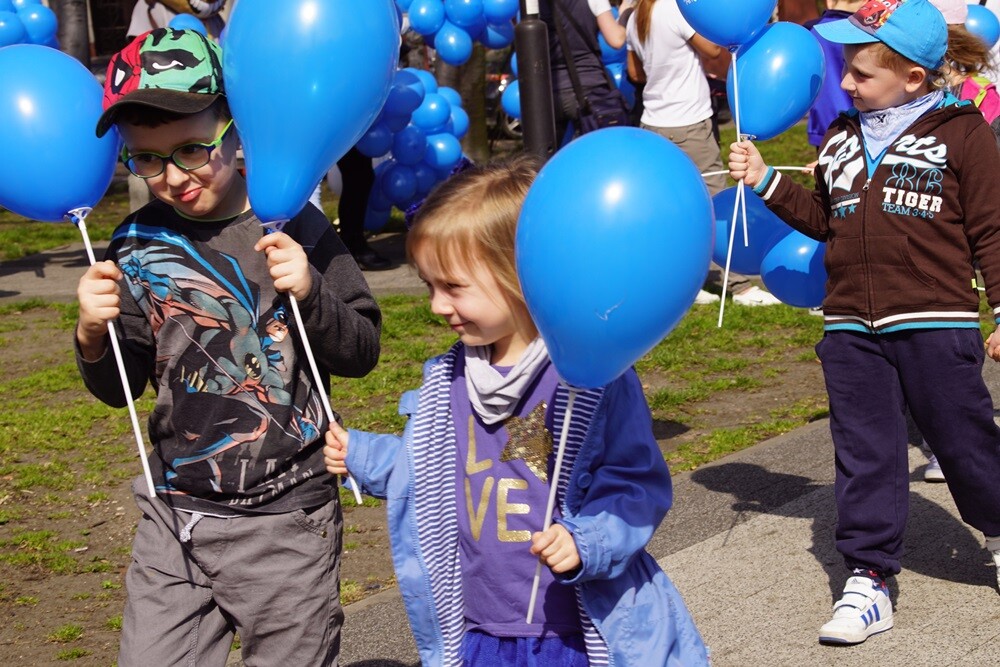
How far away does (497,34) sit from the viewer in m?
10.1

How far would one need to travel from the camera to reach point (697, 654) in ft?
8.65

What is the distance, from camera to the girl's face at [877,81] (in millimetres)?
3826

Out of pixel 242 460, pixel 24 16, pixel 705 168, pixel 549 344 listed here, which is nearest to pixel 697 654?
pixel 549 344

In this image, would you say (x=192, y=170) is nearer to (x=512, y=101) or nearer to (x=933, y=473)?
(x=933, y=473)

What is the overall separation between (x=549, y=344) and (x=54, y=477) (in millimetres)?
3915

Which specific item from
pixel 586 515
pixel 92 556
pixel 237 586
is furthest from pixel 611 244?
pixel 92 556

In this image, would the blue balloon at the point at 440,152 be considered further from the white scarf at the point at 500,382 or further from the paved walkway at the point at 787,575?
the white scarf at the point at 500,382

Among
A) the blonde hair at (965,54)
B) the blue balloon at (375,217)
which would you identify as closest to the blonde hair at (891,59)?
the blonde hair at (965,54)

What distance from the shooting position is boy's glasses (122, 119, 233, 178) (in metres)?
2.78

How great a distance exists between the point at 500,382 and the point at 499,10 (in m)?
7.63

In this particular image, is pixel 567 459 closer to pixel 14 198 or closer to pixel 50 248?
pixel 14 198

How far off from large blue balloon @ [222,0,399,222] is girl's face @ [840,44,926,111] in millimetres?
1711

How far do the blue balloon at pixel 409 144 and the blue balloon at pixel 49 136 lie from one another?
6697 mm

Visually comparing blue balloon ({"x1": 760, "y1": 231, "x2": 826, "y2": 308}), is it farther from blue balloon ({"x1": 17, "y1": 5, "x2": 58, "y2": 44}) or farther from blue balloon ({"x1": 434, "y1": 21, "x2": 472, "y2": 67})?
blue balloon ({"x1": 17, "y1": 5, "x2": 58, "y2": 44})
